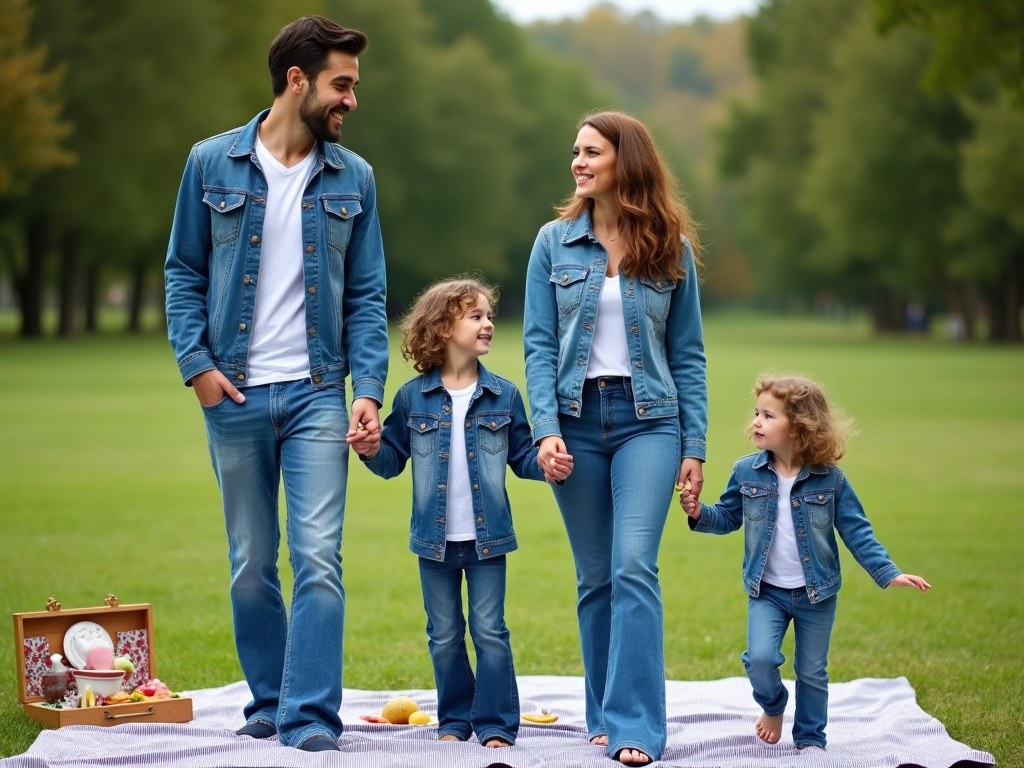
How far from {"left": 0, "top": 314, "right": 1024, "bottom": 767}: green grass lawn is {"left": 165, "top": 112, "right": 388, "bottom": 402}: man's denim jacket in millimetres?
1691

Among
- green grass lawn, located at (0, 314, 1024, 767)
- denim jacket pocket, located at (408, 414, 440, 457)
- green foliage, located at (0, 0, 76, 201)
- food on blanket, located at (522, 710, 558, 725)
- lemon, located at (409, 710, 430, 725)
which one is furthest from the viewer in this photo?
green foliage, located at (0, 0, 76, 201)

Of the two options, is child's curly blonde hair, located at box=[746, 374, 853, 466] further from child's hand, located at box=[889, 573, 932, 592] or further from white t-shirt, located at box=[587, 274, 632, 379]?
white t-shirt, located at box=[587, 274, 632, 379]

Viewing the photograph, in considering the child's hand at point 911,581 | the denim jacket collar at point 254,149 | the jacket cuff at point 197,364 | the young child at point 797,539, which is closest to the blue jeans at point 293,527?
the jacket cuff at point 197,364

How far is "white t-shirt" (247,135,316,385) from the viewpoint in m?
5.02

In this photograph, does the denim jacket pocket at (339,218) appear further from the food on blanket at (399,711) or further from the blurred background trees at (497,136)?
the blurred background trees at (497,136)

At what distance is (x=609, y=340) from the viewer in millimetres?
5109

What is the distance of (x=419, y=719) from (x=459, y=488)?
0.97 meters

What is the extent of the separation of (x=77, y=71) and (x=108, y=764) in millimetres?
36097

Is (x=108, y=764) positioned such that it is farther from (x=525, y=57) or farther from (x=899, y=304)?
(x=525, y=57)

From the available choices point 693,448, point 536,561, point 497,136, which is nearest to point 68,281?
point 497,136

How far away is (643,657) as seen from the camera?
4.87 m

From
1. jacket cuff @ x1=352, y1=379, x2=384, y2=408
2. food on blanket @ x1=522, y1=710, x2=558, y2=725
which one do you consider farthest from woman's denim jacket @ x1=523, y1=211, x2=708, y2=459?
food on blanket @ x1=522, y1=710, x2=558, y2=725

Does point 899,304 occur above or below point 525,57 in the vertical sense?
below

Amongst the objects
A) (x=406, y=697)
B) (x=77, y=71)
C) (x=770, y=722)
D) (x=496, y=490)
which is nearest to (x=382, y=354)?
(x=496, y=490)
